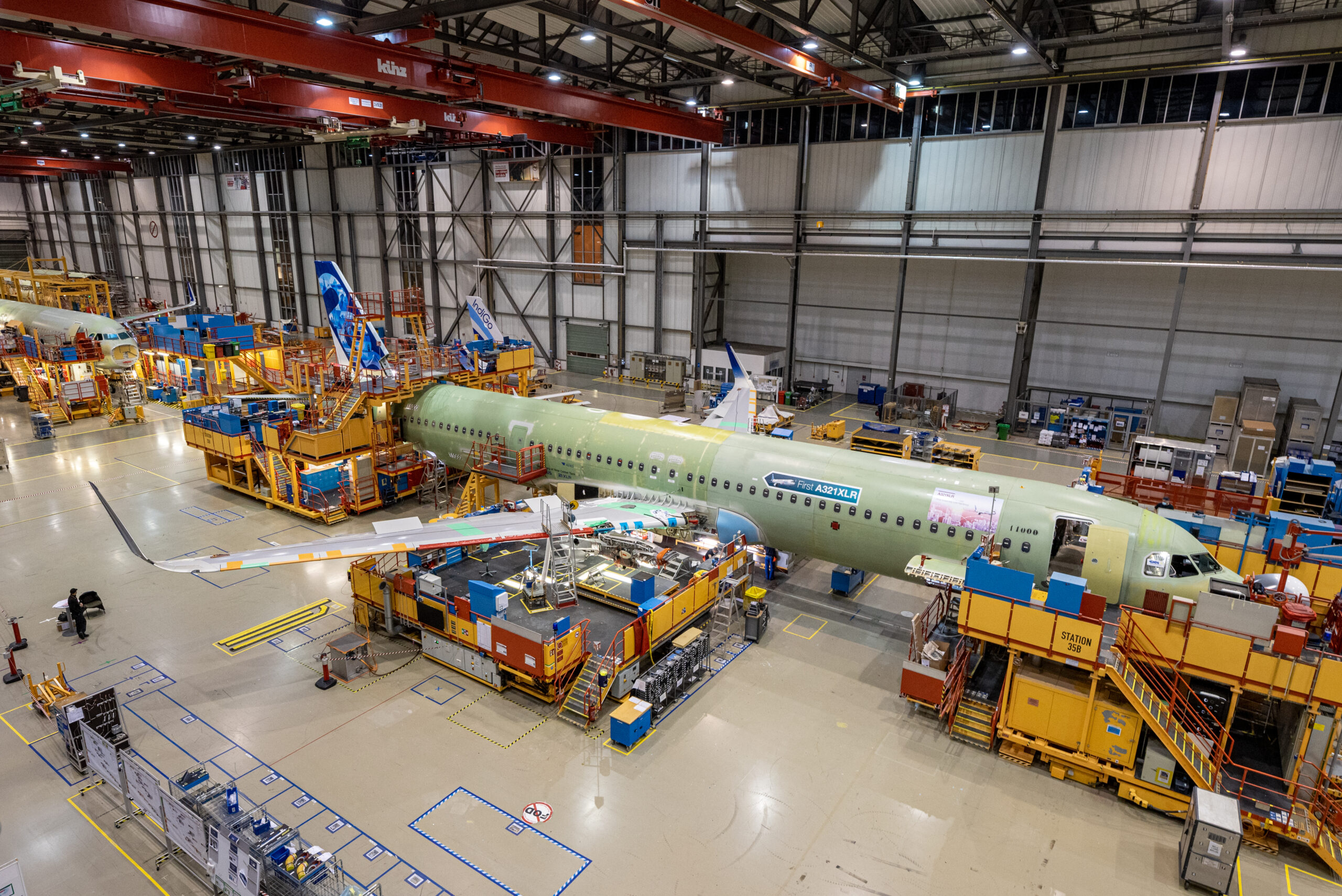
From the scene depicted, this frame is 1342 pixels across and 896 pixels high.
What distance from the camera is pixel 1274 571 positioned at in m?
17.8

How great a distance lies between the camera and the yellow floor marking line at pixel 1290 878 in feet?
41.1

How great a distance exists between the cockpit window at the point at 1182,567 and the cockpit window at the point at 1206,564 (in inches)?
3.7

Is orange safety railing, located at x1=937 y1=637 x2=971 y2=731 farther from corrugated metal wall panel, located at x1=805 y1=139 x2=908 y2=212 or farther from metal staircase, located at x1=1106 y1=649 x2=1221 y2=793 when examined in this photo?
corrugated metal wall panel, located at x1=805 y1=139 x2=908 y2=212

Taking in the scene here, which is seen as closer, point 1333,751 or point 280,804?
point 1333,751

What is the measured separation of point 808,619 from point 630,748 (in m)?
7.95

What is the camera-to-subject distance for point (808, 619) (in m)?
21.6

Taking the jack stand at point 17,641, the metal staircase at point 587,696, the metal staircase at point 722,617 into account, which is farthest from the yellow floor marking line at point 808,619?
the jack stand at point 17,641

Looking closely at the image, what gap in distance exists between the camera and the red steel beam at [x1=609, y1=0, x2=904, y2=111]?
69.4ft

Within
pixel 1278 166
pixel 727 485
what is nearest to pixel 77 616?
pixel 727 485

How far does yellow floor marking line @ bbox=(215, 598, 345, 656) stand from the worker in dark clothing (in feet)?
12.0

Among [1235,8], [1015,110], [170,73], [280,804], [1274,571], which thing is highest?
[1235,8]

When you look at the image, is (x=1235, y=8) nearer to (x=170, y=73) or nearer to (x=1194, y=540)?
(x=1194, y=540)

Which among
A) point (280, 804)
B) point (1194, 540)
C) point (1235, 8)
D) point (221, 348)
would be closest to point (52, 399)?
point (221, 348)

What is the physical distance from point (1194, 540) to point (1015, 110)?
3055 centimetres
